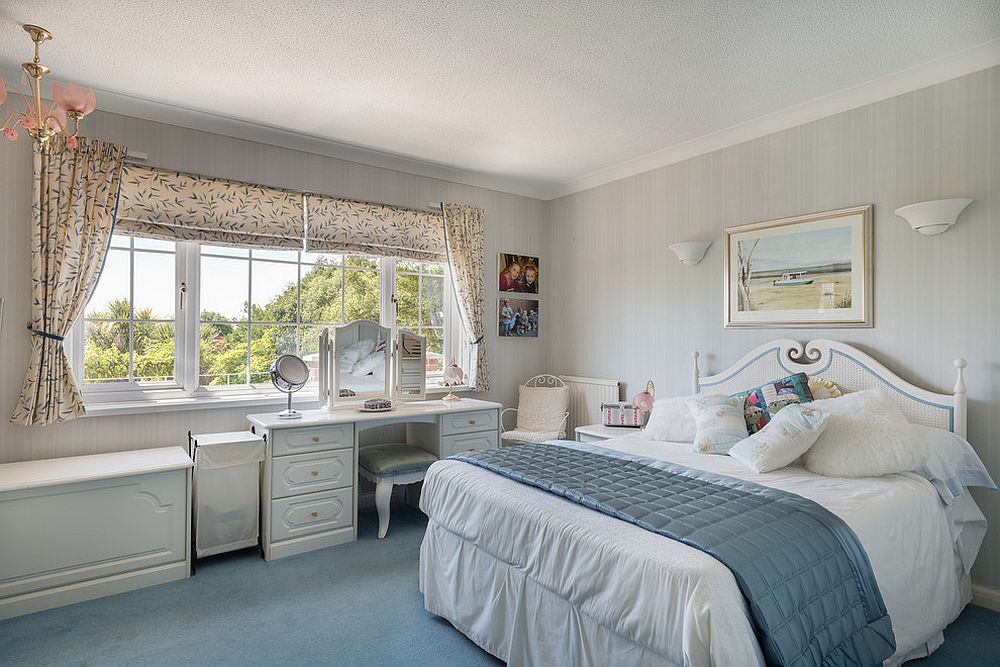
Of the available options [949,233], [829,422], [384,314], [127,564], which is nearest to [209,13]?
[384,314]

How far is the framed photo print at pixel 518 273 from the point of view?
4.91m

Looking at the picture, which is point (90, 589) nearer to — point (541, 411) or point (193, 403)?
point (193, 403)

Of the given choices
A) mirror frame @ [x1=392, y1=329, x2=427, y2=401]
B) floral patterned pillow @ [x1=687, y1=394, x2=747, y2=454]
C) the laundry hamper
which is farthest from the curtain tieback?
floral patterned pillow @ [x1=687, y1=394, x2=747, y2=454]

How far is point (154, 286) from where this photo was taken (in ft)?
11.3

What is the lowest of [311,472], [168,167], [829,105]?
[311,472]

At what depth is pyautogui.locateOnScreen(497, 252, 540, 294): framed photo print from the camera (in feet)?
16.1

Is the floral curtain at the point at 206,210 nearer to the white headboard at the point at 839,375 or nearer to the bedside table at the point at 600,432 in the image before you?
the bedside table at the point at 600,432

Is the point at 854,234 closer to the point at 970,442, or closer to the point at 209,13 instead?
the point at 970,442

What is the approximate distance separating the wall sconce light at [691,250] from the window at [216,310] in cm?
207

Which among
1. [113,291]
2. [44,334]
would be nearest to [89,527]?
[44,334]

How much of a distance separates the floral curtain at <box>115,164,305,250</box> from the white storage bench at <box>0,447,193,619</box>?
1.38 m

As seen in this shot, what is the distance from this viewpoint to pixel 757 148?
11.7 ft

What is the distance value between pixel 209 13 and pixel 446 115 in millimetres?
1417

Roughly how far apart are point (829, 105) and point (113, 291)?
173 inches
